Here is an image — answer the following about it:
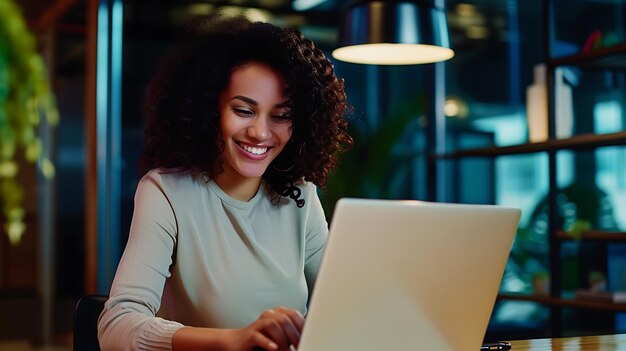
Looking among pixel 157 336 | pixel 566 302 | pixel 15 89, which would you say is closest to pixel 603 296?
pixel 566 302

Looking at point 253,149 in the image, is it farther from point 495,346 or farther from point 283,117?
point 495,346

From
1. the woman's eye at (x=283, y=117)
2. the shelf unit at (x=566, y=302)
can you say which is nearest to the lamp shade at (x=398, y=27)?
the woman's eye at (x=283, y=117)

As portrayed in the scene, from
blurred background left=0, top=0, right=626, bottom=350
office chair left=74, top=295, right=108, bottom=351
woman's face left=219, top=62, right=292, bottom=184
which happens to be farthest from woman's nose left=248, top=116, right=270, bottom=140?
blurred background left=0, top=0, right=626, bottom=350

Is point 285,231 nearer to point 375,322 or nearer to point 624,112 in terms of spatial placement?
point 375,322

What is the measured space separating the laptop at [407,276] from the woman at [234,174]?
573mm

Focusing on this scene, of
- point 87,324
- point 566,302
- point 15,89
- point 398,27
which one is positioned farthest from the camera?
point 566,302

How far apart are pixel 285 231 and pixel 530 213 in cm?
291

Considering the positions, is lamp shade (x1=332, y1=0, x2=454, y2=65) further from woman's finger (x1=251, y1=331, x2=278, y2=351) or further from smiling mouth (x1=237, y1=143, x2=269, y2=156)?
woman's finger (x1=251, y1=331, x2=278, y2=351)

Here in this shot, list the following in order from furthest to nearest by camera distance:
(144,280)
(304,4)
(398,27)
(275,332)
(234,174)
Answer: (304,4), (398,27), (234,174), (144,280), (275,332)

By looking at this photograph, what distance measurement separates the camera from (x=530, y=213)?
4.56 m

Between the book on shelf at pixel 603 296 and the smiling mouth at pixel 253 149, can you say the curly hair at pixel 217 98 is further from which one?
the book on shelf at pixel 603 296

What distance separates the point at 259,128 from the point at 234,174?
143mm

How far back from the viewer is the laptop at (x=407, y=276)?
1062 mm

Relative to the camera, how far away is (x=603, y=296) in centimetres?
369
